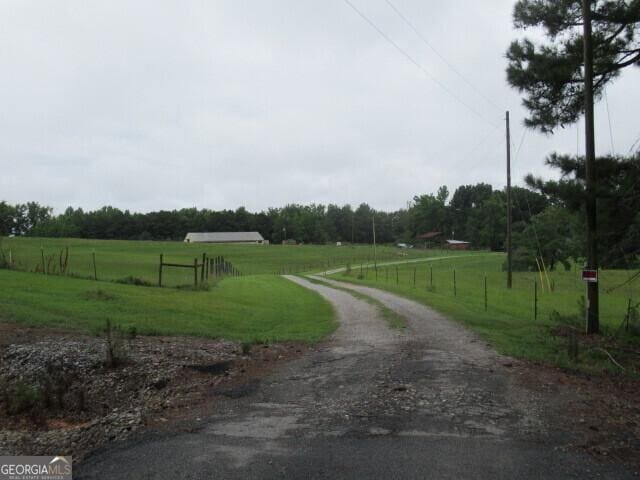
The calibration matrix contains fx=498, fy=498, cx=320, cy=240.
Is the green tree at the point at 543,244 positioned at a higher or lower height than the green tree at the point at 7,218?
lower

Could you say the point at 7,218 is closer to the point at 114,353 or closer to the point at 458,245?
the point at 458,245

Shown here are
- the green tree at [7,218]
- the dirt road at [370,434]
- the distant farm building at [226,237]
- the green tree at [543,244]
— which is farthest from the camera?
the distant farm building at [226,237]

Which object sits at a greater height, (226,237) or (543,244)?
(226,237)

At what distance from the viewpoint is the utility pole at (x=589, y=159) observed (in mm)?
11570

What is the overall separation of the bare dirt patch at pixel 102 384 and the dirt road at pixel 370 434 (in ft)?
1.52

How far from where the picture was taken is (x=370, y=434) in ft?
16.8

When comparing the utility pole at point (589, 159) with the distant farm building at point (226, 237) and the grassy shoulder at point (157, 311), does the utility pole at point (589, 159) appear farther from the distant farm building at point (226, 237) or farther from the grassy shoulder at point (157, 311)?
the distant farm building at point (226, 237)

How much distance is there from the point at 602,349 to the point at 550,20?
832 cm

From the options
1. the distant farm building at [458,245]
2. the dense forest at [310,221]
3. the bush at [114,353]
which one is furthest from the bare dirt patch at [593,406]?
the distant farm building at [458,245]

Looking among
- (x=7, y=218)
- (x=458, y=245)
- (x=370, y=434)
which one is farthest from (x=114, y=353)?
(x=7, y=218)

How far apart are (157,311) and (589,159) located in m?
12.0

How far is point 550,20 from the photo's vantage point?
12727 millimetres

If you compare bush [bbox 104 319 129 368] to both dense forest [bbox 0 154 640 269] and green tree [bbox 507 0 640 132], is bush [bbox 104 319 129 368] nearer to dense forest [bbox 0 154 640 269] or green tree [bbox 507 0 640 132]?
green tree [bbox 507 0 640 132]

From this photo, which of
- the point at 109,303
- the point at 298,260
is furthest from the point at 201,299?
the point at 298,260
